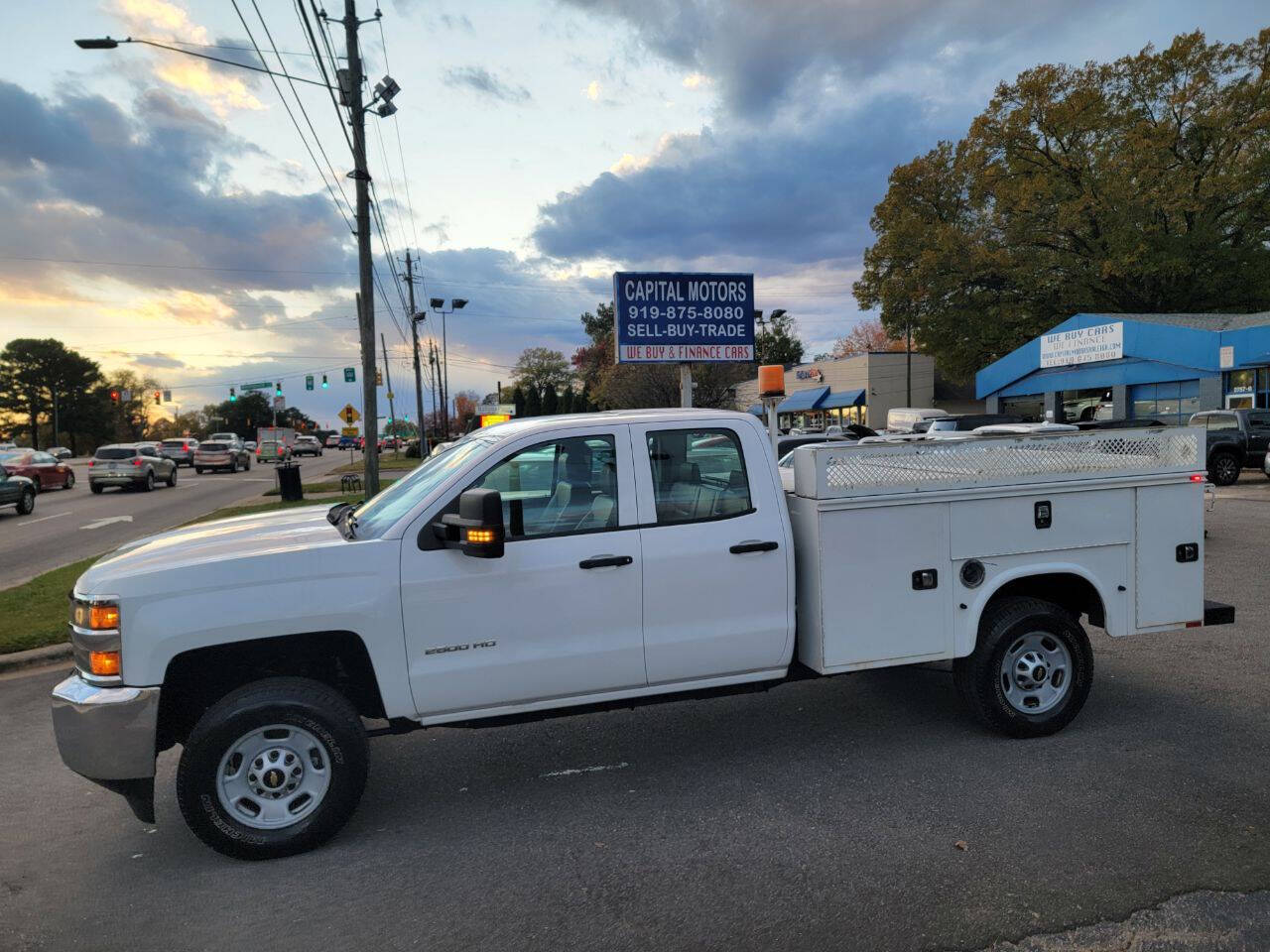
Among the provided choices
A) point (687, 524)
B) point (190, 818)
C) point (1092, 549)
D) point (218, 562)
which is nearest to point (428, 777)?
point (190, 818)

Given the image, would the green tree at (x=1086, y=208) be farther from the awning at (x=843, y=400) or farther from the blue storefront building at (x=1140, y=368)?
the awning at (x=843, y=400)

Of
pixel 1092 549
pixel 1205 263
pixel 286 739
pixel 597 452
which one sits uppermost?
pixel 1205 263

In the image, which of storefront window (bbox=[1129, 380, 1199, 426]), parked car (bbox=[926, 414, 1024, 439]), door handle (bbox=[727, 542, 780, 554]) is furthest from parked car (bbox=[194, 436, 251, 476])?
door handle (bbox=[727, 542, 780, 554])

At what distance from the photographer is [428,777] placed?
453 cm

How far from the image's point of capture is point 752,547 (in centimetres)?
426

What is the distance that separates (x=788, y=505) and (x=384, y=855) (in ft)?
8.62

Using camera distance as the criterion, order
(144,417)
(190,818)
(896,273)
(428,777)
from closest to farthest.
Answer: (190,818)
(428,777)
(896,273)
(144,417)

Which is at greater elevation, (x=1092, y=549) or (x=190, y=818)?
(x=1092, y=549)

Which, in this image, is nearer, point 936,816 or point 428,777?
point 936,816

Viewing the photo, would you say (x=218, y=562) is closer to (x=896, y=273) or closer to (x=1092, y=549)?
(x=1092, y=549)

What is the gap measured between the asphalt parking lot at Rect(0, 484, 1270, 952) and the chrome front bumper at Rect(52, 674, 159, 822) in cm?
48

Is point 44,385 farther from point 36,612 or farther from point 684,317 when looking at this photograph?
point 36,612

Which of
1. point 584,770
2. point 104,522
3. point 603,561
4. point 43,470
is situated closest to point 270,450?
point 43,470

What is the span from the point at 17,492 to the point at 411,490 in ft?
68.7
